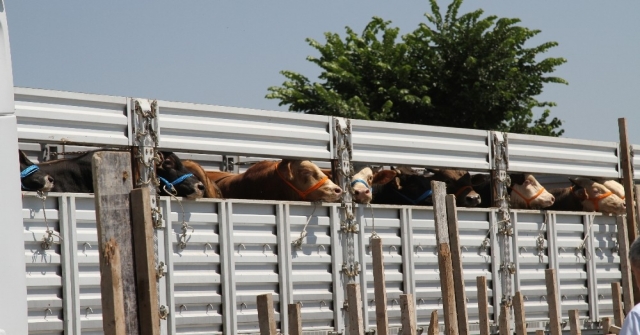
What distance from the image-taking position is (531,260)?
1038 centimetres

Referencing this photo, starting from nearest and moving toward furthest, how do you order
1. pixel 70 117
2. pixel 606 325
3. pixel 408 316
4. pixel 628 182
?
pixel 408 316 < pixel 70 117 < pixel 606 325 < pixel 628 182

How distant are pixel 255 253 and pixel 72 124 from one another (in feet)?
5.93

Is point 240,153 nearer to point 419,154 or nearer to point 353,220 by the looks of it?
point 353,220

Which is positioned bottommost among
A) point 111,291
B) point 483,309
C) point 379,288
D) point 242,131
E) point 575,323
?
point 575,323

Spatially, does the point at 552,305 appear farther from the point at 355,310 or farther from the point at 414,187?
the point at 355,310

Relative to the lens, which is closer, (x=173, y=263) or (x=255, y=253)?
(x=173, y=263)

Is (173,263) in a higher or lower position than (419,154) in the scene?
lower

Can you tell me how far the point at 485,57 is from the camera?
2484 centimetres

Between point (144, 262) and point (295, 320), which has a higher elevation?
point (144, 262)

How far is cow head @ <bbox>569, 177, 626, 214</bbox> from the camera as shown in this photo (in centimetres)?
1136

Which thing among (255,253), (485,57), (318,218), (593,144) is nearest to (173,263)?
(255,253)

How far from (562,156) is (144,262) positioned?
24.1 ft

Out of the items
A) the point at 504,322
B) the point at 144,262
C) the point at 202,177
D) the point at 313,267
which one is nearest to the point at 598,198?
the point at 504,322

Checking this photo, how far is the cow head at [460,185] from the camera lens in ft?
33.9
